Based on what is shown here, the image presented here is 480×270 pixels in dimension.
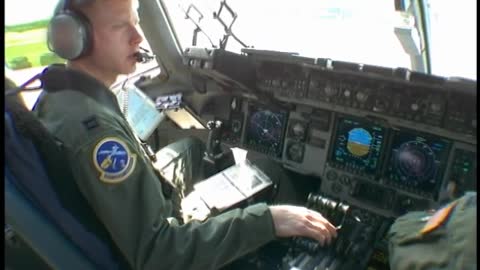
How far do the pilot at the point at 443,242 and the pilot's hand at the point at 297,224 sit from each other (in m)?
0.18

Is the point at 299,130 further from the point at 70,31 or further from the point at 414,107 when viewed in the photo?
the point at 70,31

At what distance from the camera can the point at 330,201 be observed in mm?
1676

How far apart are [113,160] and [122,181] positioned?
2.1 inches

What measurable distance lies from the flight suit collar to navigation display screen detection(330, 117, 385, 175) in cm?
109

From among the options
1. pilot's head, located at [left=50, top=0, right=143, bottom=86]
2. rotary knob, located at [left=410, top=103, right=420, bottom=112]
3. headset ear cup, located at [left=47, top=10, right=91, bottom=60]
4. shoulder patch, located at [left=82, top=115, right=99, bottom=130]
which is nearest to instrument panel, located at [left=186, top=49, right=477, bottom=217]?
rotary knob, located at [left=410, top=103, right=420, bottom=112]

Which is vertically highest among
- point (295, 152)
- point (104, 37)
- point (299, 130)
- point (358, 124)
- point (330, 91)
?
point (104, 37)

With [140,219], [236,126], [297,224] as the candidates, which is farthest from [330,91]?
[140,219]

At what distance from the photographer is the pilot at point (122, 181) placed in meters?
0.99

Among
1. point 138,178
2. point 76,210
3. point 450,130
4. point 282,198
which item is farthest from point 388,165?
point 76,210

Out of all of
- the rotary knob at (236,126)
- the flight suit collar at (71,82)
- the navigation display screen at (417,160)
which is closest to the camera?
the flight suit collar at (71,82)

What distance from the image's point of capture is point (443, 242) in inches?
35.2

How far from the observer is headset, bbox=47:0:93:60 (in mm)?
1098

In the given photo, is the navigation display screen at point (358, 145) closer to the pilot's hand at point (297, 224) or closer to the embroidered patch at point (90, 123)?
the pilot's hand at point (297, 224)

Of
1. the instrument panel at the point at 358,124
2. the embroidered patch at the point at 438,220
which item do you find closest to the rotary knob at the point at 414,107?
the instrument panel at the point at 358,124
